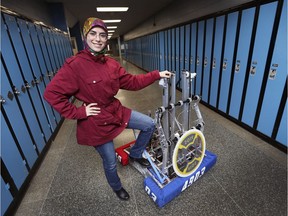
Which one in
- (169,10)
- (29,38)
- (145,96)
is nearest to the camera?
(29,38)

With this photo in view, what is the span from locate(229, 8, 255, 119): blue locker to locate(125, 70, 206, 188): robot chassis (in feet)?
5.14

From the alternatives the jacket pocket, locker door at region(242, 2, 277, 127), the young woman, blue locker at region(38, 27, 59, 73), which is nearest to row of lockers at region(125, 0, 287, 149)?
locker door at region(242, 2, 277, 127)

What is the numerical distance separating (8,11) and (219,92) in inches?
142

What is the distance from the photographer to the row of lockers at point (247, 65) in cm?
209

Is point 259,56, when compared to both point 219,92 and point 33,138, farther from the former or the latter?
point 33,138

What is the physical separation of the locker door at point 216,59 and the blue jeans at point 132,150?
7.65 feet

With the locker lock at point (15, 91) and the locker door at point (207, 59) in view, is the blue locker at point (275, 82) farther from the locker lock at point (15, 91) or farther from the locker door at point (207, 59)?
the locker lock at point (15, 91)

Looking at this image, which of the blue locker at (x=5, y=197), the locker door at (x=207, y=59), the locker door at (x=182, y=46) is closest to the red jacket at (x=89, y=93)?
the blue locker at (x=5, y=197)

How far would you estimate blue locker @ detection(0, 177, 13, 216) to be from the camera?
1.42 meters

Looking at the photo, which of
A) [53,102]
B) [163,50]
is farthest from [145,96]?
[53,102]

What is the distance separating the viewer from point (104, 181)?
1893 mm

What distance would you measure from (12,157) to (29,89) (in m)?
1.01

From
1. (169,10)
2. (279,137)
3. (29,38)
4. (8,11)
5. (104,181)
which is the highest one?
(169,10)

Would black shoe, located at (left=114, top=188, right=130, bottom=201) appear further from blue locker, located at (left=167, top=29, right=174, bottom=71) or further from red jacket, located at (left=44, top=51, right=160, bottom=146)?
blue locker, located at (left=167, top=29, right=174, bottom=71)
